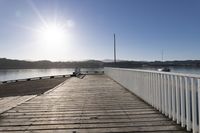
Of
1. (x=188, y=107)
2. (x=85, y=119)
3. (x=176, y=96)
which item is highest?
(x=176, y=96)

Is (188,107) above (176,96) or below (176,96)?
below

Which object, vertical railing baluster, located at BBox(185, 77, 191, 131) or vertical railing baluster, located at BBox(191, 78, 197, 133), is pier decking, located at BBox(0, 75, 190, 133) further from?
vertical railing baluster, located at BBox(191, 78, 197, 133)

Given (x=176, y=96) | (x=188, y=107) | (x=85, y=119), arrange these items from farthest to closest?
(x=85, y=119), (x=176, y=96), (x=188, y=107)

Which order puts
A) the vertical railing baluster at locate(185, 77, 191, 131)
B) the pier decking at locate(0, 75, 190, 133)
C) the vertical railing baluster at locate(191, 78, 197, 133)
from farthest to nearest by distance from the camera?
the pier decking at locate(0, 75, 190, 133), the vertical railing baluster at locate(185, 77, 191, 131), the vertical railing baluster at locate(191, 78, 197, 133)

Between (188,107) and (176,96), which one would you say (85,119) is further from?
(188,107)

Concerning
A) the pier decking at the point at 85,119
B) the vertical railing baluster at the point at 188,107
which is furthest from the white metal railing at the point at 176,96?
the pier decking at the point at 85,119

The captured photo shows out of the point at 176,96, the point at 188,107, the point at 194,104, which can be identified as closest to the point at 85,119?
the point at 176,96

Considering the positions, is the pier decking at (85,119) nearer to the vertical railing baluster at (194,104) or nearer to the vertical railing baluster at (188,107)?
the vertical railing baluster at (188,107)

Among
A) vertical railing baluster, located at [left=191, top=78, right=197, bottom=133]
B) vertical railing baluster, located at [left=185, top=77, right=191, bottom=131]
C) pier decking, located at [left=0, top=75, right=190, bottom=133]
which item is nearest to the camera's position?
vertical railing baluster, located at [left=191, top=78, right=197, bottom=133]

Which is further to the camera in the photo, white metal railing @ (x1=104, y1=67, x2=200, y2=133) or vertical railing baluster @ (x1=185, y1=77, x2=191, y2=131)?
vertical railing baluster @ (x1=185, y1=77, x2=191, y2=131)

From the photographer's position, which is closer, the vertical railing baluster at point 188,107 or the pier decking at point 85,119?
the vertical railing baluster at point 188,107

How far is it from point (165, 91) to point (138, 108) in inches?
56.6

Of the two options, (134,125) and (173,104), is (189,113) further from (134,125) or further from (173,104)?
(134,125)

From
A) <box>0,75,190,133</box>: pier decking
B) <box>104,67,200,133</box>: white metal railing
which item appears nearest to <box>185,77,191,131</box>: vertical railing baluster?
<box>104,67,200,133</box>: white metal railing
